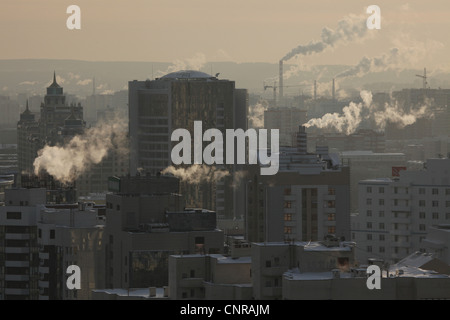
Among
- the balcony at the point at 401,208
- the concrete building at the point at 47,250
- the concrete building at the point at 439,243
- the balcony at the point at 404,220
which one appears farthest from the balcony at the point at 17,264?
the balcony at the point at 401,208

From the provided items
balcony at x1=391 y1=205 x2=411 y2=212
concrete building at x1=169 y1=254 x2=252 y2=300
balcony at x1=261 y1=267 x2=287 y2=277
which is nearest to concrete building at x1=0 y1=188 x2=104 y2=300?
concrete building at x1=169 y1=254 x2=252 y2=300

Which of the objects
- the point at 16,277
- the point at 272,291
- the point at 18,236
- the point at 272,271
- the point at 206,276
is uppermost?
the point at 18,236

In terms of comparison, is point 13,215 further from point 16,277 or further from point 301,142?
point 301,142

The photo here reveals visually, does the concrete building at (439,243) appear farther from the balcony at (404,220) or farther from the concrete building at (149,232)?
the concrete building at (149,232)

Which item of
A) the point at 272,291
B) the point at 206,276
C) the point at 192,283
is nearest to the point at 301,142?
the point at 206,276

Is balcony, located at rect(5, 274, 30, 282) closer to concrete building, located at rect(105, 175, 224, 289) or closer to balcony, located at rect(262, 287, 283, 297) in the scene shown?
concrete building, located at rect(105, 175, 224, 289)
